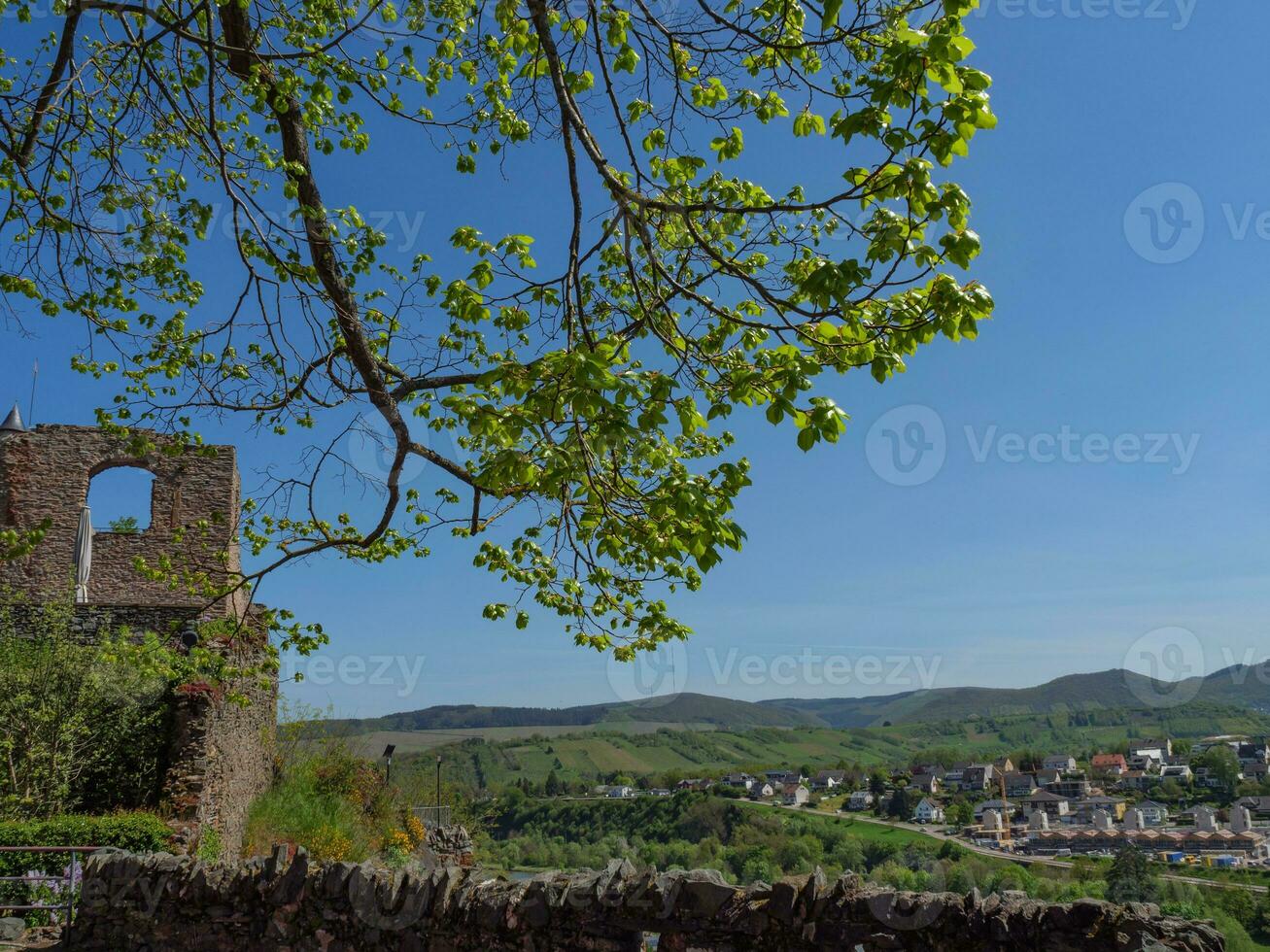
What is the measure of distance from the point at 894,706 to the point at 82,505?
366 feet

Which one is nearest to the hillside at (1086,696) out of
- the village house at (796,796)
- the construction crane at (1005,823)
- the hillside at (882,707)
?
the hillside at (882,707)

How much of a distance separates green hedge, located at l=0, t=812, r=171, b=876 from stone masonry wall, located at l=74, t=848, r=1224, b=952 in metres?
1.45

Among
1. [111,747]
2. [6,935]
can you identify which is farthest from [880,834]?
[6,935]

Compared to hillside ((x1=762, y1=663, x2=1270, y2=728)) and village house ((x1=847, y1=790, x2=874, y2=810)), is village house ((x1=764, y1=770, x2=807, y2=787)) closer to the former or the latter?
village house ((x1=847, y1=790, x2=874, y2=810))

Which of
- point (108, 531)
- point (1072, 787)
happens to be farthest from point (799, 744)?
point (108, 531)

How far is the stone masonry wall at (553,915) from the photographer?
4758 mm

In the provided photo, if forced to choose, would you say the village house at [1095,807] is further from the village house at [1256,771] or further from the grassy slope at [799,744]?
the grassy slope at [799,744]

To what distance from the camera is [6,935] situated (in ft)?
28.1

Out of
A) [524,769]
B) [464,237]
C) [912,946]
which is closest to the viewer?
[912,946]

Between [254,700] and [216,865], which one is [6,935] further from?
[254,700]

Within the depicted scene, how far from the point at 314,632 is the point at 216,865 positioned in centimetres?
229

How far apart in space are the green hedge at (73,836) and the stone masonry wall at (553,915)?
1451 millimetres

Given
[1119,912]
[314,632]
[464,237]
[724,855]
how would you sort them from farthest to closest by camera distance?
[724,855] → [314,632] → [464,237] → [1119,912]

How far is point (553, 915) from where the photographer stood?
6102 mm
